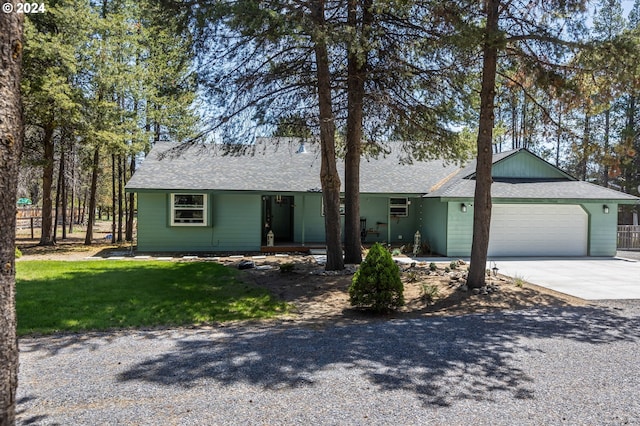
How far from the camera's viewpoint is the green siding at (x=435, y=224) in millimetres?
14680

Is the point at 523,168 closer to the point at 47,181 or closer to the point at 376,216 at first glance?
the point at 376,216

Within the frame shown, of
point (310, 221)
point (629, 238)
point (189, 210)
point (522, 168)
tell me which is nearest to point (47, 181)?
point (189, 210)

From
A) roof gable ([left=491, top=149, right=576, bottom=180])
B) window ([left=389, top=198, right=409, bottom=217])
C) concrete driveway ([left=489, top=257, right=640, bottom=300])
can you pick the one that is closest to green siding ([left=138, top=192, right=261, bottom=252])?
window ([left=389, top=198, right=409, bottom=217])

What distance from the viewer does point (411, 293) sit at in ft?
28.0

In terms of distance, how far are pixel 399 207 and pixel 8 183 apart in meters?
16.1

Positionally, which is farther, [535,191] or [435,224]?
[435,224]

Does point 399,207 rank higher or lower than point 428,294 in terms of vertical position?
higher

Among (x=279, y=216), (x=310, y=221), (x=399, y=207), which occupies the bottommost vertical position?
(x=310, y=221)

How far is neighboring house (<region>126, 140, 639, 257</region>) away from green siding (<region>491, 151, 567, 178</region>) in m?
0.04

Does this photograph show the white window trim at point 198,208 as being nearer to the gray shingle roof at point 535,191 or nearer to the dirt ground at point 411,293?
the dirt ground at point 411,293

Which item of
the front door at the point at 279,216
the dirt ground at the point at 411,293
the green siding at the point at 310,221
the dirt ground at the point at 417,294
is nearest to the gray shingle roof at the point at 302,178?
the green siding at the point at 310,221

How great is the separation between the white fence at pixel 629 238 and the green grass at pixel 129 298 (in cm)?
1671

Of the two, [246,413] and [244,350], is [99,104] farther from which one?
[246,413]

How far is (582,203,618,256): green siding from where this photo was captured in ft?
49.6
